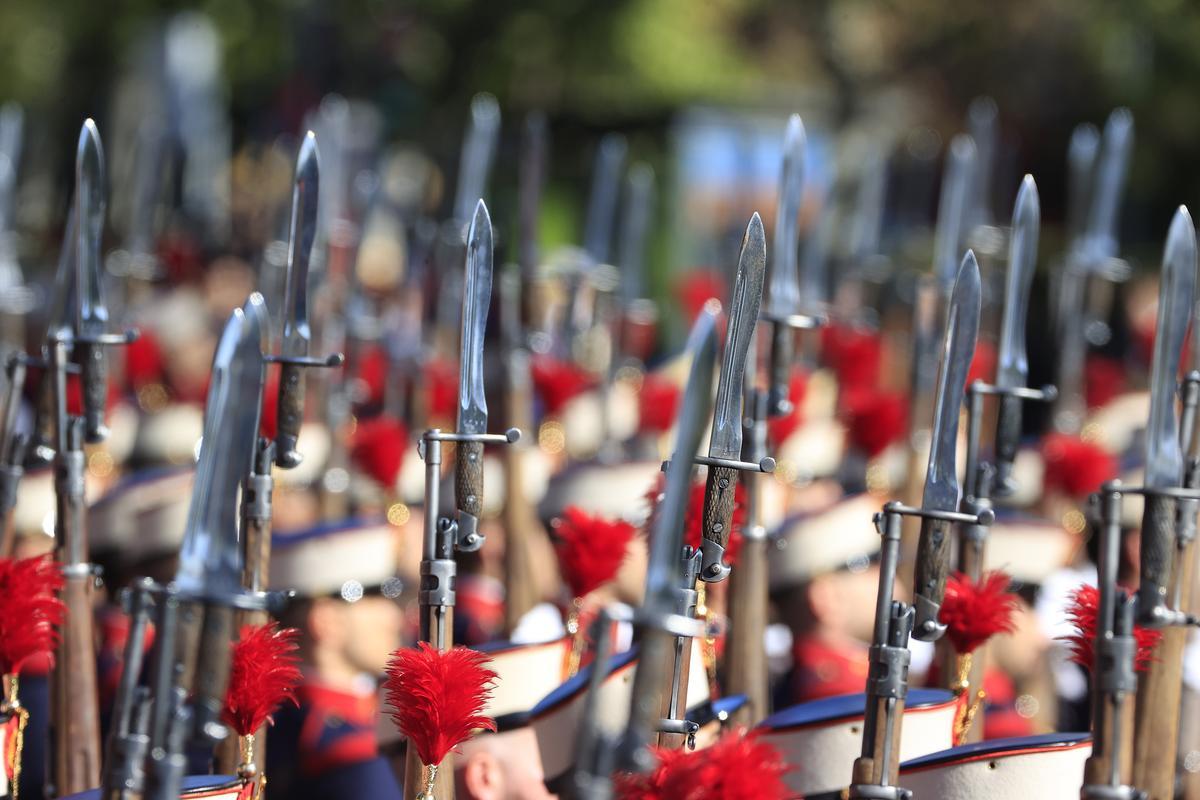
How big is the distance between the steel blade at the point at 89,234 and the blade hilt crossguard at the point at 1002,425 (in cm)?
175

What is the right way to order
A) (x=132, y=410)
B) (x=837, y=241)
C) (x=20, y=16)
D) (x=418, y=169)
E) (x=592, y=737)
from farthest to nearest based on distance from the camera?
(x=20, y=16), (x=418, y=169), (x=837, y=241), (x=132, y=410), (x=592, y=737)

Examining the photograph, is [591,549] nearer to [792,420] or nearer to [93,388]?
[93,388]

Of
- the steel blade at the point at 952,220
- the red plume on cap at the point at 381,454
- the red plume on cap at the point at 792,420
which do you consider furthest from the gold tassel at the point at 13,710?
the steel blade at the point at 952,220

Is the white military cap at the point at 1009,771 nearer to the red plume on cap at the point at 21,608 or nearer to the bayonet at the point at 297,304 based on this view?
the bayonet at the point at 297,304

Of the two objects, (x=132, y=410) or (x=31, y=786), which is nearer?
(x=31, y=786)

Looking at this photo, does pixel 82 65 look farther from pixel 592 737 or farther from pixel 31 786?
pixel 592 737

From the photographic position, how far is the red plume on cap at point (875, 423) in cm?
548

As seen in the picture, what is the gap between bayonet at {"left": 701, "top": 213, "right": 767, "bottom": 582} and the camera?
2.46 meters

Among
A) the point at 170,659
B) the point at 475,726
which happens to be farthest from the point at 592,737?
the point at 475,726

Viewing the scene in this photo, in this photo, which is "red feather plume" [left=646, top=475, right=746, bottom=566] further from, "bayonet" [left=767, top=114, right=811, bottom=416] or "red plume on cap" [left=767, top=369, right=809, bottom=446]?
"red plume on cap" [left=767, top=369, right=809, bottom=446]

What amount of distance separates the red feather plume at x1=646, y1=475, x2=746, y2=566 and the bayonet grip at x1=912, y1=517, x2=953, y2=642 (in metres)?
0.31

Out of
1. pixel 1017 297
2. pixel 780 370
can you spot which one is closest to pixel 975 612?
pixel 1017 297

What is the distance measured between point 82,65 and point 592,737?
51.7 ft

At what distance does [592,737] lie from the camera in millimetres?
2000
